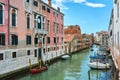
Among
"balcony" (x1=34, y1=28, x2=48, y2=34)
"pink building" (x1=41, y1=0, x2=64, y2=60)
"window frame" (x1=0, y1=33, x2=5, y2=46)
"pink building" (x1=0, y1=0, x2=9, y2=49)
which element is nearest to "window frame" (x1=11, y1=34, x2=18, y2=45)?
"pink building" (x1=0, y1=0, x2=9, y2=49)

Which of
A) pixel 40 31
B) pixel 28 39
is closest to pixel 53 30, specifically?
pixel 40 31

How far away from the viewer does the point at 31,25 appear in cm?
2034

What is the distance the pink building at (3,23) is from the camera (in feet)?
47.9

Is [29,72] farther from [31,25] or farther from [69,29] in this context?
[69,29]

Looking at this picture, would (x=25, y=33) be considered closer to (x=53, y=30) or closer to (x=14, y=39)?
(x=14, y=39)

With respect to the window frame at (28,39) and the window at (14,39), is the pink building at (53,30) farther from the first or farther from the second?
the window at (14,39)

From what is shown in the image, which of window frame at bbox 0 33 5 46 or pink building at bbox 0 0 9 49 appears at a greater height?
pink building at bbox 0 0 9 49

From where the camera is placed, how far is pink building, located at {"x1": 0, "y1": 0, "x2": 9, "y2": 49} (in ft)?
47.9

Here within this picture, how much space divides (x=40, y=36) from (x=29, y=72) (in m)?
5.99

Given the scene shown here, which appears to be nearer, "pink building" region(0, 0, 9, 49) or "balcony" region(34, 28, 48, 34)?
"pink building" region(0, 0, 9, 49)

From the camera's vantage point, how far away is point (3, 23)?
1487 cm

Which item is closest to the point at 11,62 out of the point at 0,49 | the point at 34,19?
the point at 0,49

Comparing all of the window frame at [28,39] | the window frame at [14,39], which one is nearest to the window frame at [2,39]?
the window frame at [14,39]

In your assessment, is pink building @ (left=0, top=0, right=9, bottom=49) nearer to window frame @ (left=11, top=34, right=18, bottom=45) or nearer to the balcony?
window frame @ (left=11, top=34, right=18, bottom=45)
